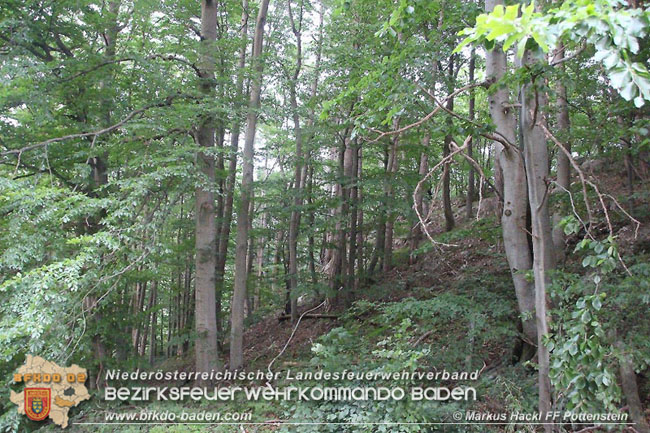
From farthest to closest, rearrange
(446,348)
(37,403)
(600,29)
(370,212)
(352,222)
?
(352,222), (370,212), (37,403), (446,348), (600,29)

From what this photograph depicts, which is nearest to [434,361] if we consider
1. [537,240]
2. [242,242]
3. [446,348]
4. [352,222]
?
[446,348]

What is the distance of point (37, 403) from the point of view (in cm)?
584

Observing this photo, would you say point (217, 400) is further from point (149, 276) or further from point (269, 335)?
point (269, 335)

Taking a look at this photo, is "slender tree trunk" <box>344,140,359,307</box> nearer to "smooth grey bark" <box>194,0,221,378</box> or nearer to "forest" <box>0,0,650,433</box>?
"forest" <box>0,0,650,433</box>

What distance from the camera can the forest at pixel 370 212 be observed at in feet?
9.66

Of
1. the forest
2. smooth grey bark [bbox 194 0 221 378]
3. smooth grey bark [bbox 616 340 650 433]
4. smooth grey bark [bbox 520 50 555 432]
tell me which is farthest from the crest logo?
smooth grey bark [bbox 616 340 650 433]

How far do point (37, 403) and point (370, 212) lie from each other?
7372 mm

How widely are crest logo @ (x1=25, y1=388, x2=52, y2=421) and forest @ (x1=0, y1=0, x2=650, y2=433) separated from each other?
0.28m

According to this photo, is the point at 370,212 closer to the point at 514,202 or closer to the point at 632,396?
the point at 514,202

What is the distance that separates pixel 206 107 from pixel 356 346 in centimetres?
445

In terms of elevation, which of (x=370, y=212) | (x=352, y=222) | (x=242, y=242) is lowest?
(x=242, y=242)

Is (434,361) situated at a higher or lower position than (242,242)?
lower

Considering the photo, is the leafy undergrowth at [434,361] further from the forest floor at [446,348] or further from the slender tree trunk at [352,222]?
the slender tree trunk at [352,222]

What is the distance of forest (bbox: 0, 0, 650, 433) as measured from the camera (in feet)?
9.66
